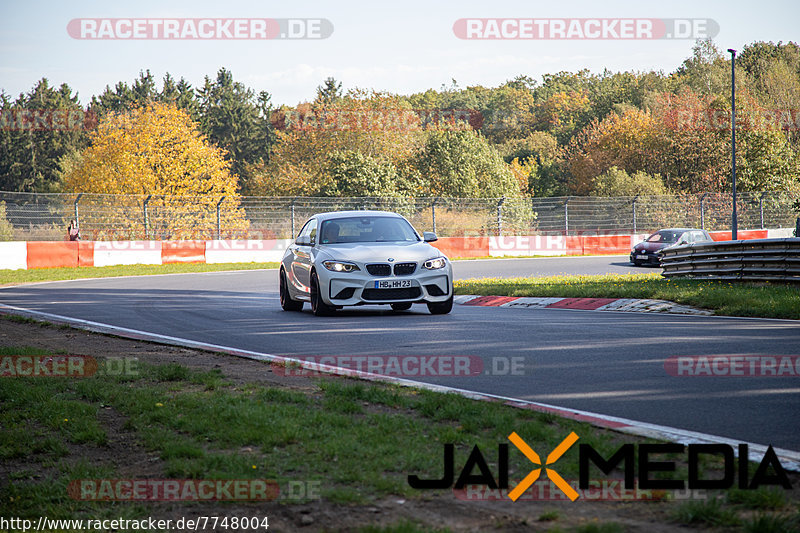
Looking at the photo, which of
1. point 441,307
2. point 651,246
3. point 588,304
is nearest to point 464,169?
point 651,246

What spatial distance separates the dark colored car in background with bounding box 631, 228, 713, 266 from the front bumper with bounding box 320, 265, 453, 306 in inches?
663

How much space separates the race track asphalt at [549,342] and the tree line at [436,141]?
1433 inches

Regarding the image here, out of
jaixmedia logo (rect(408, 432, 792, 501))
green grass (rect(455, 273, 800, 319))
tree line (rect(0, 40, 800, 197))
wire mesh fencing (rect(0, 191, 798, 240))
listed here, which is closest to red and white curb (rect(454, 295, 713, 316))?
green grass (rect(455, 273, 800, 319))

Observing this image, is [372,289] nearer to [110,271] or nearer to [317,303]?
[317,303]

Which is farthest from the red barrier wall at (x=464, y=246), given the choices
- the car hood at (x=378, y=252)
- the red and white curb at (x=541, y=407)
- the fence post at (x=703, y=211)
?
the red and white curb at (x=541, y=407)

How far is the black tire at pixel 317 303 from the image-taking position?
13.2 metres

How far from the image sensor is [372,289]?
12.8 m

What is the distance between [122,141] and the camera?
56719 millimetres

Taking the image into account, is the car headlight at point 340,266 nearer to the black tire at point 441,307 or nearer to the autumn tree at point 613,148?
the black tire at point 441,307

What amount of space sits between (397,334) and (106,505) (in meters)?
6.42

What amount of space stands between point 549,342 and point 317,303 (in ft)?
15.7

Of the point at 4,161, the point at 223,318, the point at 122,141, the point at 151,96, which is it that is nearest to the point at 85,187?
the point at 122,141

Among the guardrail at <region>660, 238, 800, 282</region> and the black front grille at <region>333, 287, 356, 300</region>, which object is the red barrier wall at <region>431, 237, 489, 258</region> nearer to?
the guardrail at <region>660, 238, 800, 282</region>

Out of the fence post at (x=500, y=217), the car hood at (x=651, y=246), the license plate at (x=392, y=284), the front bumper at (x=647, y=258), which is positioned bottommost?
the front bumper at (x=647, y=258)
